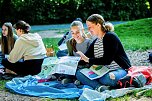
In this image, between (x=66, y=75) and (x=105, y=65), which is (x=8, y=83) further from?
(x=105, y=65)

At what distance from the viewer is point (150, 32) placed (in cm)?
1412

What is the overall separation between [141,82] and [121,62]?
16.4 inches

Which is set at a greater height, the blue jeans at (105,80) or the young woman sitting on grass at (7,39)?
the young woman sitting on grass at (7,39)

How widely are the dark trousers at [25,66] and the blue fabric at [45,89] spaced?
604 mm

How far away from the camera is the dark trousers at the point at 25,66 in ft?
22.8

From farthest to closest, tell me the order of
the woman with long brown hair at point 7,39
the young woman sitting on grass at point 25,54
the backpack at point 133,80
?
the woman with long brown hair at point 7,39 < the young woman sitting on grass at point 25,54 < the backpack at point 133,80

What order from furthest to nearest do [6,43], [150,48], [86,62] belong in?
[150,48] < [6,43] < [86,62]

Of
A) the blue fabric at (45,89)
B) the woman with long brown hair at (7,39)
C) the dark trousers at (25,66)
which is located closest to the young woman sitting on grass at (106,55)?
the blue fabric at (45,89)

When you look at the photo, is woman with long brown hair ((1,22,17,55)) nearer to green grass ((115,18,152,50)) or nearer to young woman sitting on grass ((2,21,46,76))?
young woman sitting on grass ((2,21,46,76))

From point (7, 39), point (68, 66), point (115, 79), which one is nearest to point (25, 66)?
point (7, 39)

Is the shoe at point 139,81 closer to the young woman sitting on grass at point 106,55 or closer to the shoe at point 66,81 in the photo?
the young woman sitting on grass at point 106,55

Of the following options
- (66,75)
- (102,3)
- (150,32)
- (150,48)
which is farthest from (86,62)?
(102,3)

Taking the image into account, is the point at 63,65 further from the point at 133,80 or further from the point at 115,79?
the point at 133,80

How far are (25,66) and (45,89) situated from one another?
4.07 feet
